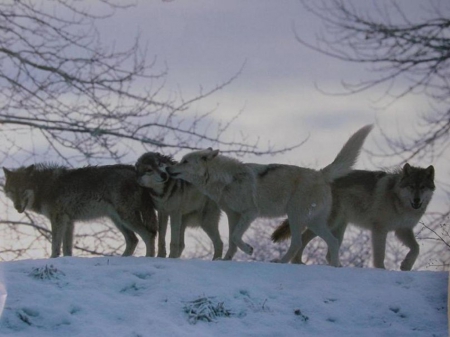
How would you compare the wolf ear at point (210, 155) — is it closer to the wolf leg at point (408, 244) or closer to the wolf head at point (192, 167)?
the wolf head at point (192, 167)

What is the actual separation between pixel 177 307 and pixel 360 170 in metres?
5.02

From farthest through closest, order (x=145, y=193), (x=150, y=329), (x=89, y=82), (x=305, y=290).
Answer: (x=89, y=82), (x=145, y=193), (x=305, y=290), (x=150, y=329)

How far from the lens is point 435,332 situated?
336 inches

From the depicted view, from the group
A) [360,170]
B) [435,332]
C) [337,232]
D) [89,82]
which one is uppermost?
[89,82]

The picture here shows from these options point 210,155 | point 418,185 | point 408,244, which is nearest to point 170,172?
point 210,155

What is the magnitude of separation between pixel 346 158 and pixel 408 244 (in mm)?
1709

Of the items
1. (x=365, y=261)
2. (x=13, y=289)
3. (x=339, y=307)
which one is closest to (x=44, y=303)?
(x=13, y=289)

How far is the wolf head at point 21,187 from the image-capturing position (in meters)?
12.4

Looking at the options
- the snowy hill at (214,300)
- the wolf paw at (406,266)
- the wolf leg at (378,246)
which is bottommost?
the snowy hill at (214,300)

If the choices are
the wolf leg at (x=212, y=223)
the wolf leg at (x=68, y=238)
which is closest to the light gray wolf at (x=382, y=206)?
the wolf leg at (x=212, y=223)

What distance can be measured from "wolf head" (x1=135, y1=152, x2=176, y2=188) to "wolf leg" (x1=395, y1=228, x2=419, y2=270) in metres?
3.54

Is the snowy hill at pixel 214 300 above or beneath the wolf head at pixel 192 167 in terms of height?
beneath

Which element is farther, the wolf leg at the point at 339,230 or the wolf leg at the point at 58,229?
the wolf leg at the point at 339,230

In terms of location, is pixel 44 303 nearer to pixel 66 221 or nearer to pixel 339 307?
pixel 339 307
